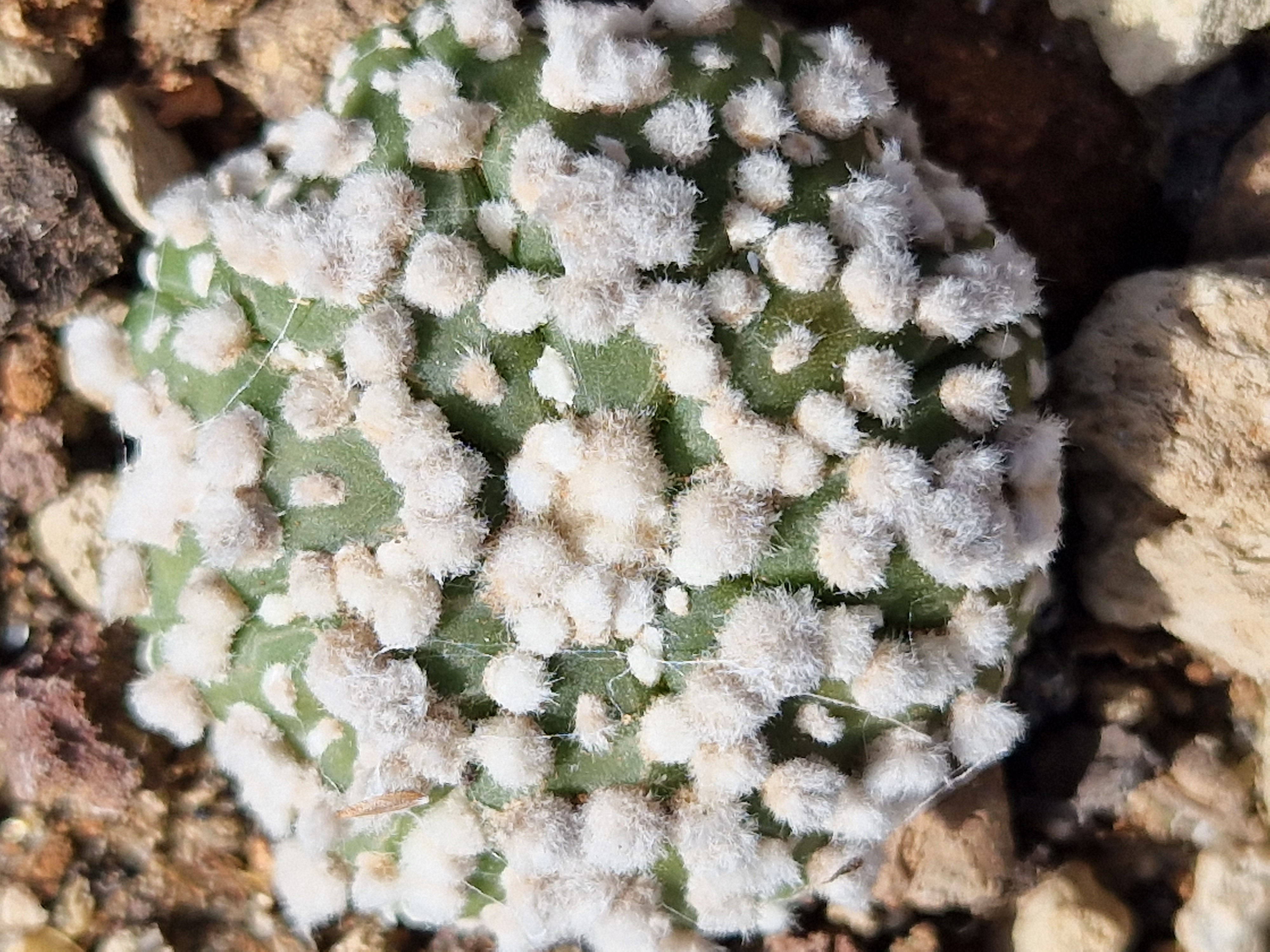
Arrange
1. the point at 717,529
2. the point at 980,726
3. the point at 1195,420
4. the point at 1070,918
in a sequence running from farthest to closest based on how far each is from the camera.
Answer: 1. the point at 1070,918
2. the point at 1195,420
3. the point at 980,726
4. the point at 717,529

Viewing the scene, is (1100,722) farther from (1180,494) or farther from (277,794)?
(277,794)

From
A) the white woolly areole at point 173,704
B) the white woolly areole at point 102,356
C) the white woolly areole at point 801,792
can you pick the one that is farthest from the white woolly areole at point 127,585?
the white woolly areole at point 801,792

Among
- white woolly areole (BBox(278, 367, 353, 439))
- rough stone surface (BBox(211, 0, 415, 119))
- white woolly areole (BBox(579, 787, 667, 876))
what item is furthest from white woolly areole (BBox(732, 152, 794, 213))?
rough stone surface (BBox(211, 0, 415, 119))

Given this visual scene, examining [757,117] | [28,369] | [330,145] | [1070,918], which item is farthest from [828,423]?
[28,369]

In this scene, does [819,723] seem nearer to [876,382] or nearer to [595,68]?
[876,382]

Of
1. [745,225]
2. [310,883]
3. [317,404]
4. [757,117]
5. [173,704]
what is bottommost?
[310,883]

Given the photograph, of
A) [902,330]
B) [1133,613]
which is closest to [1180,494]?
[1133,613]

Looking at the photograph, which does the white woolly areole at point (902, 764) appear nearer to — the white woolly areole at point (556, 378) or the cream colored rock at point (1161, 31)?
the white woolly areole at point (556, 378)
